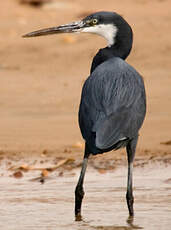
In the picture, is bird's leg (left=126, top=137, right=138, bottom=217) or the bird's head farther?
the bird's head

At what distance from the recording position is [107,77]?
6309mm

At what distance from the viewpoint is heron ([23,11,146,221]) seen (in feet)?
19.4

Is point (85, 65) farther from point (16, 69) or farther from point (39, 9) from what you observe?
point (39, 9)

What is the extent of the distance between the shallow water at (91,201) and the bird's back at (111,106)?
643mm

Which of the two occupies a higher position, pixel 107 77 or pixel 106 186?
pixel 107 77

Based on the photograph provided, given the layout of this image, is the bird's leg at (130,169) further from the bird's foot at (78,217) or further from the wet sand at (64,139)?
the bird's foot at (78,217)

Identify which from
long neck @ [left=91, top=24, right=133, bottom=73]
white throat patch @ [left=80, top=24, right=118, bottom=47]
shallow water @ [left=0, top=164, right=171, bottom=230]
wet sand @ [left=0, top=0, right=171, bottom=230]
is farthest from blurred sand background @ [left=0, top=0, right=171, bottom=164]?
white throat patch @ [left=80, top=24, right=118, bottom=47]

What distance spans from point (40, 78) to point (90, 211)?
7133 millimetres

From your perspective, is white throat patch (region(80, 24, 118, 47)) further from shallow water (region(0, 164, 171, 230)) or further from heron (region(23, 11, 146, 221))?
shallow water (region(0, 164, 171, 230))

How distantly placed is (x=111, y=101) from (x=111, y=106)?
60 millimetres

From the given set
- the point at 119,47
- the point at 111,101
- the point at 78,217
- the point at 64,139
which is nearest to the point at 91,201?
the point at 78,217

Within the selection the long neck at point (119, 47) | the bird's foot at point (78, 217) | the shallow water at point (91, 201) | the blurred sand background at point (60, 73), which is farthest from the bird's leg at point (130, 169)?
the blurred sand background at point (60, 73)

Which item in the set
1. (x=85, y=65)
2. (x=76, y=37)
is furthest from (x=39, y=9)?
(x=85, y=65)

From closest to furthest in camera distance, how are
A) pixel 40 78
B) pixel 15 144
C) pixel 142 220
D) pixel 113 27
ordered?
pixel 142 220
pixel 113 27
pixel 15 144
pixel 40 78
